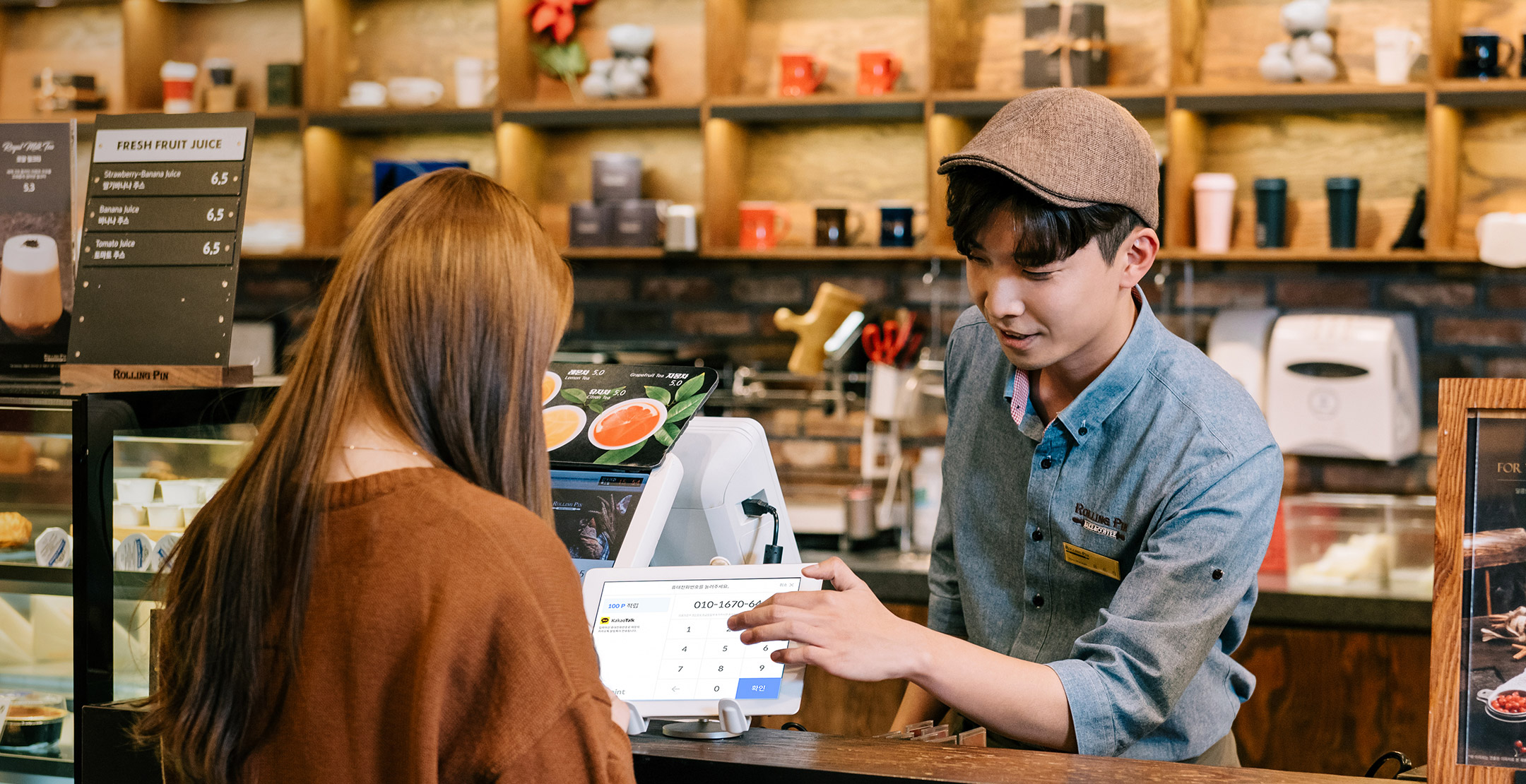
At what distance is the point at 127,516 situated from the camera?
154 cm

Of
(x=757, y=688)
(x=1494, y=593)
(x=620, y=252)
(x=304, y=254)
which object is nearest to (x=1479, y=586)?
(x=1494, y=593)

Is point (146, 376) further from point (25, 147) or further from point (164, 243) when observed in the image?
point (25, 147)

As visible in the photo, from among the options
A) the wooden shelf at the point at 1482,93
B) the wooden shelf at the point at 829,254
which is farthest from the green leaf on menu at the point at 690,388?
the wooden shelf at the point at 1482,93

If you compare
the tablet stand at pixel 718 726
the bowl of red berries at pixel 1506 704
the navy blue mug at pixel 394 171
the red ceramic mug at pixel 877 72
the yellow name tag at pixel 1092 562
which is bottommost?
the tablet stand at pixel 718 726

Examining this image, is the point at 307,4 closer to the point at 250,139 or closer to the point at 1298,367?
the point at 250,139

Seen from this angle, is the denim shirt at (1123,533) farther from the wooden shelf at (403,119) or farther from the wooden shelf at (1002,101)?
the wooden shelf at (403,119)

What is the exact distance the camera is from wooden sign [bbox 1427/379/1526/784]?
Answer: 1.01 meters

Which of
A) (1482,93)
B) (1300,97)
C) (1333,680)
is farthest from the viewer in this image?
(1300,97)

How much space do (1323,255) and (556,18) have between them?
2.25 meters

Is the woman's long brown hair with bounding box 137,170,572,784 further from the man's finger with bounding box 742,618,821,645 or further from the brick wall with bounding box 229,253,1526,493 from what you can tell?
the brick wall with bounding box 229,253,1526,493

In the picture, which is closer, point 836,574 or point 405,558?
point 405,558

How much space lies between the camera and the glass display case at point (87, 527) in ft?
4.81

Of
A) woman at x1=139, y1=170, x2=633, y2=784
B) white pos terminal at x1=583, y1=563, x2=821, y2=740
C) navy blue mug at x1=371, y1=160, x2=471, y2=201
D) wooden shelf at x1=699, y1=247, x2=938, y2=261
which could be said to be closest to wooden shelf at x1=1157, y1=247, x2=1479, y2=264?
wooden shelf at x1=699, y1=247, x2=938, y2=261

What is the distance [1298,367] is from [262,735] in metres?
2.89
